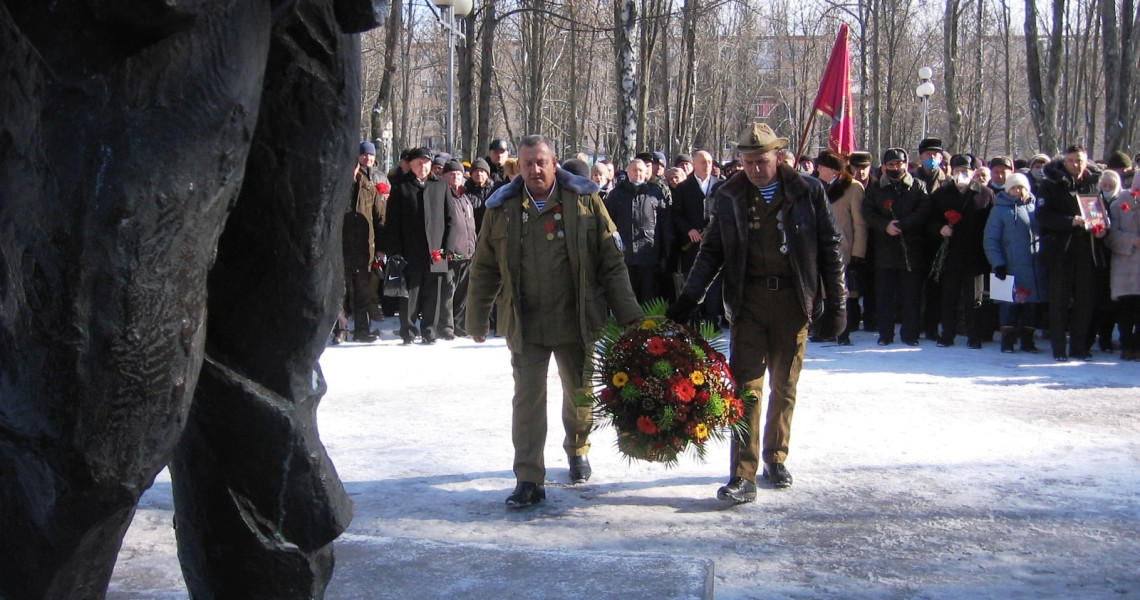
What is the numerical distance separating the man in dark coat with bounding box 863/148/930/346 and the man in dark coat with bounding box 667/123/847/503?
19.2ft

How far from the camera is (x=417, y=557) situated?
12.2ft

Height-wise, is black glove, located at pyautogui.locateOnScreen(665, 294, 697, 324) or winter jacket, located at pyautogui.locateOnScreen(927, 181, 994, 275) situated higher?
winter jacket, located at pyautogui.locateOnScreen(927, 181, 994, 275)

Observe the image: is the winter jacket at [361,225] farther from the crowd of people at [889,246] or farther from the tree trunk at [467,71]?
the tree trunk at [467,71]

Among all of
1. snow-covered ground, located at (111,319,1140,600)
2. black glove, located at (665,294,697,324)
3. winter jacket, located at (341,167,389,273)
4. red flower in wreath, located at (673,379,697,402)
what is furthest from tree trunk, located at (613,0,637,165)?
red flower in wreath, located at (673,379,697,402)

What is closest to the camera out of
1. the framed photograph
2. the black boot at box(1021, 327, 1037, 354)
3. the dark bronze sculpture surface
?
the dark bronze sculpture surface

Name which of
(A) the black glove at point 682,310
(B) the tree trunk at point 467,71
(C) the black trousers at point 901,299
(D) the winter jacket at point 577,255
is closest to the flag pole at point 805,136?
(C) the black trousers at point 901,299

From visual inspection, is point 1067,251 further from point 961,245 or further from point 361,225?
point 361,225

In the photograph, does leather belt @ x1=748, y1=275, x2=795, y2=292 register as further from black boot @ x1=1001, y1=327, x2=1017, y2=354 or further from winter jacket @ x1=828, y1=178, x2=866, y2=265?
winter jacket @ x1=828, y1=178, x2=866, y2=265

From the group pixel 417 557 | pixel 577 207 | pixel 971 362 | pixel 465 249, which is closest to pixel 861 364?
pixel 971 362

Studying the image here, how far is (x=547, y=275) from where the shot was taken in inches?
248

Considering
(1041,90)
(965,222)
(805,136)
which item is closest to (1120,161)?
(965,222)

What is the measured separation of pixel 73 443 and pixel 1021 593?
3.86 m

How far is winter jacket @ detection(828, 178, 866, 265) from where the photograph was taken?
12.2m

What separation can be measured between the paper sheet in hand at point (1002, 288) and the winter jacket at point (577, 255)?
242 inches
